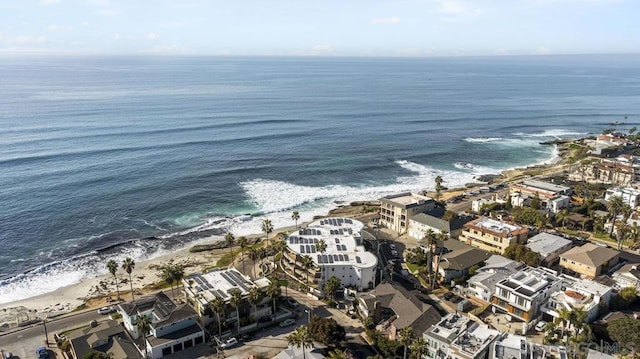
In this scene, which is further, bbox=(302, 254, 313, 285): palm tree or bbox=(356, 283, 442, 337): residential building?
bbox=(302, 254, 313, 285): palm tree

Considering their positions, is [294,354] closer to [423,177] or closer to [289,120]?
[423,177]

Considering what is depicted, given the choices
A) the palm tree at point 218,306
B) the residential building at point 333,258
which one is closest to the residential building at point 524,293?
the residential building at point 333,258

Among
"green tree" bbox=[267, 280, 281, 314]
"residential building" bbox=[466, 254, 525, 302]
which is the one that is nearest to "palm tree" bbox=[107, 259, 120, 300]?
"green tree" bbox=[267, 280, 281, 314]

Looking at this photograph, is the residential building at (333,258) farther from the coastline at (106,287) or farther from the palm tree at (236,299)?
the coastline at (106,287)

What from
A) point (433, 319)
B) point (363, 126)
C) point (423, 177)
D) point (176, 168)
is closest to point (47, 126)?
point (176, 168)

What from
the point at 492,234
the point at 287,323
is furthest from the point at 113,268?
the point at 492,234

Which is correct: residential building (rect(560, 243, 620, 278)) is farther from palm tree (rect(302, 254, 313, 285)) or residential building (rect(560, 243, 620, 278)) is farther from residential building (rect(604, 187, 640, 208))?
palm tree (rect(302, 254, 313, 285))

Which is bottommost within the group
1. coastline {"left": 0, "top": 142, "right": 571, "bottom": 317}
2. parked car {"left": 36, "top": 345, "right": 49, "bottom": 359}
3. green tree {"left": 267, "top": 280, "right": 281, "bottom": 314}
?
coastline {"left": 0, "top": 142, "right": 571, "bottom": 317}
